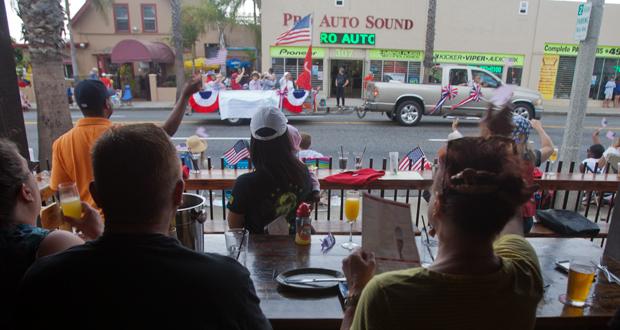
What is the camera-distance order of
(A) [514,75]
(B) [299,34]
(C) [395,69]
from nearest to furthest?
(B) [299,34] → (C) [395,69] → (A) [514,75]

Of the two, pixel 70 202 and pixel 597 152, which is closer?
pixel 70 202

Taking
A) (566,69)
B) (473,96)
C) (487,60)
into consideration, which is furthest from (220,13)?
(566,69)

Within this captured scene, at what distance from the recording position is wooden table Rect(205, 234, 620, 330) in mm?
1854

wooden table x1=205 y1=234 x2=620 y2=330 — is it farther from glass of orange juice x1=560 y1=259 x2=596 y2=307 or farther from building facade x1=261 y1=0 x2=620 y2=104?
building facade x1=261 y1=0 x2=620 y2=104

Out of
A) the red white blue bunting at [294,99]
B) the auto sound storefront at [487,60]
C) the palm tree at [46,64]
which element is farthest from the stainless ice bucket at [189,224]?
the auto sound storefront at [487,60]

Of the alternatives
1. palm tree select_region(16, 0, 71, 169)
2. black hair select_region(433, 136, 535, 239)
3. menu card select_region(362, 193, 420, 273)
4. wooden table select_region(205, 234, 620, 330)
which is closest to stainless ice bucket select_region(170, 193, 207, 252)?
wooden table select_region(205, 234, 620, 330)

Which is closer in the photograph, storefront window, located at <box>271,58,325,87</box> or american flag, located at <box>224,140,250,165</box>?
american flag, located at <box>224,140,250,165</box>

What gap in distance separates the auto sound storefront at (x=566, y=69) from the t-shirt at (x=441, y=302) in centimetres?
2364

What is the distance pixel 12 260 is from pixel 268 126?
61.8 inches

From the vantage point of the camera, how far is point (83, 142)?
294cm

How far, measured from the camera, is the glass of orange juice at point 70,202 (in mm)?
2105

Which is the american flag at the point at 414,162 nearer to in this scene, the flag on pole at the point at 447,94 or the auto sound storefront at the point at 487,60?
the flag on pole at the point at 447,94

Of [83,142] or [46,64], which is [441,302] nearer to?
[83,142]

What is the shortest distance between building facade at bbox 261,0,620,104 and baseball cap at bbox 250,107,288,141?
1850 centimetres
